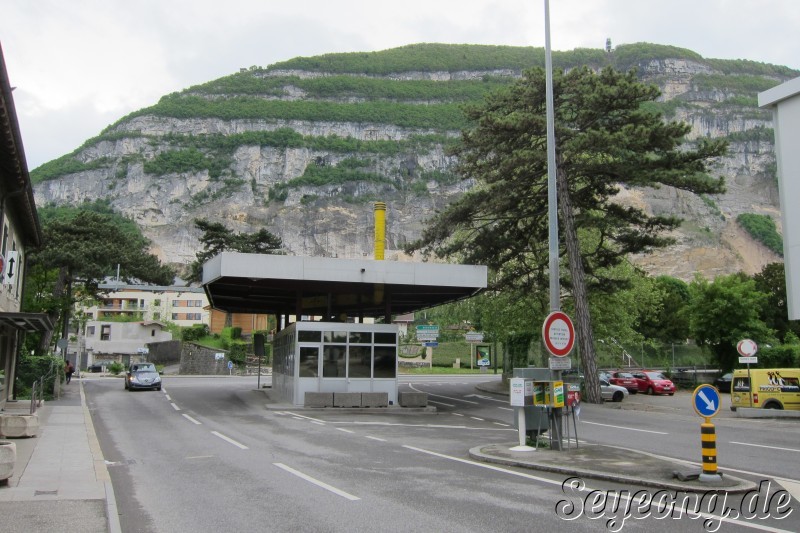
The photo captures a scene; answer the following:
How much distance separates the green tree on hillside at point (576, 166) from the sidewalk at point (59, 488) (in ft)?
62.5

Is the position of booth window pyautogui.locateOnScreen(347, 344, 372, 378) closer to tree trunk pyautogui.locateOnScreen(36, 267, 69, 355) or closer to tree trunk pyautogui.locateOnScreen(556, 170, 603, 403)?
tree trunk pyautogui.locateOnScreen(556, 170, 603, 403)

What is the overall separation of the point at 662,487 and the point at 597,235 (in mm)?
31533

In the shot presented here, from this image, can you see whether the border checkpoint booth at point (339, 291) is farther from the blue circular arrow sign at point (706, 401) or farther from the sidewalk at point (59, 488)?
the blue circular arrow sign at point (706, 401)

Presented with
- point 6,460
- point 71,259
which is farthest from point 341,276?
point 71,259

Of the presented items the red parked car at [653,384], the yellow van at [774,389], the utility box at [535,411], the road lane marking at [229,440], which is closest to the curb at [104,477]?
the road lane marking at [229,440]

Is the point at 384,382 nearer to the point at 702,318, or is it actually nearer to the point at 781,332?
the point at 702,318

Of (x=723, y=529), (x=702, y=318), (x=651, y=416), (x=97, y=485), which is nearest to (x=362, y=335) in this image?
(x=651, y=416)

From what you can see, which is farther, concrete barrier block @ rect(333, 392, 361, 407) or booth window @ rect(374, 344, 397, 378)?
booth window @ rect(374, 344, 397, 378)

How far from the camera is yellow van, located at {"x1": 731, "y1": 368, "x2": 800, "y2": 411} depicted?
87.5 feet

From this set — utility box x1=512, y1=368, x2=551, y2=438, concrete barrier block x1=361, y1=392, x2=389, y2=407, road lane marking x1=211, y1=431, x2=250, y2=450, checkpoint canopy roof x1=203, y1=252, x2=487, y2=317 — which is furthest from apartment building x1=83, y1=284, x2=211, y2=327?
utility box x1=512, y1=368, x2=551, y2=438

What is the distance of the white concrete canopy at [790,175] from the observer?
2225cm

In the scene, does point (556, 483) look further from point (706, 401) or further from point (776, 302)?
point (776, 302)

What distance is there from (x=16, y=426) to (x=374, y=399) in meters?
12.5

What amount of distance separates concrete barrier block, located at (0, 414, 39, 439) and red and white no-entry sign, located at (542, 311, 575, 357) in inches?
459
